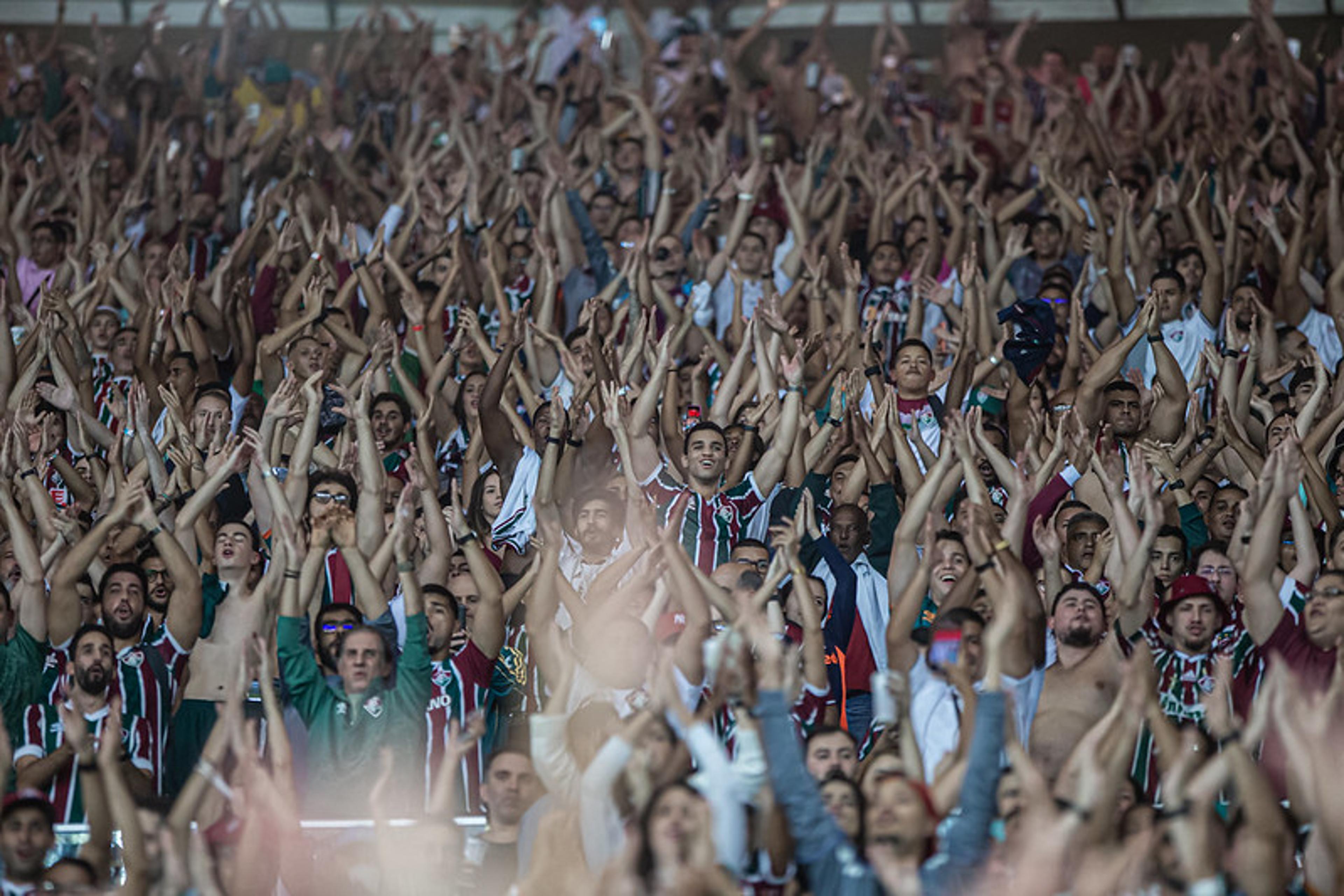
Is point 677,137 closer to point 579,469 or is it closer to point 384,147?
point 384,147

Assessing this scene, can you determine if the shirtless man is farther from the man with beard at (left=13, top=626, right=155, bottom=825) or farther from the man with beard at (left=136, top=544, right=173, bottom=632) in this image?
the man with beard at (left=136, top=544, right=173, bottom=632)

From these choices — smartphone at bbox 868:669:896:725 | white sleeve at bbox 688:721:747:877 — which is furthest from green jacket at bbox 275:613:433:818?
A: smartphone at bbox 868:669:896:725

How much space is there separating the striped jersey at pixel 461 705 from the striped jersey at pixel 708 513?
108 cm

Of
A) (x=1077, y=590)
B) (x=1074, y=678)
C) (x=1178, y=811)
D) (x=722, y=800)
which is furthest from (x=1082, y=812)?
(x=1077, y=590)

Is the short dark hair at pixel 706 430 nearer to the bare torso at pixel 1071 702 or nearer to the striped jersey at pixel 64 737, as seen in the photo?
the bare torso at pixel 1071 702

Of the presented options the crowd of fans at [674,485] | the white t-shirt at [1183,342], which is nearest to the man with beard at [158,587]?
the crowd of fans at [674,485]

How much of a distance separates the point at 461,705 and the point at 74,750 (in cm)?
144

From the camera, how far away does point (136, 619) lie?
735cm

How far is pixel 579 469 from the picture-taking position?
28.5 ft

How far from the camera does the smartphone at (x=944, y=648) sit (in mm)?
6492

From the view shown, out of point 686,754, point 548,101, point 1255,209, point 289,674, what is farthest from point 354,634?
point 548,101

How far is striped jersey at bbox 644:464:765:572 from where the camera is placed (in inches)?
322

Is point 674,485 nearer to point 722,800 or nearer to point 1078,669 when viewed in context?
point 1078,669

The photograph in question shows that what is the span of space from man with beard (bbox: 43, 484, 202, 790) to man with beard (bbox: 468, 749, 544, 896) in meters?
1.61
